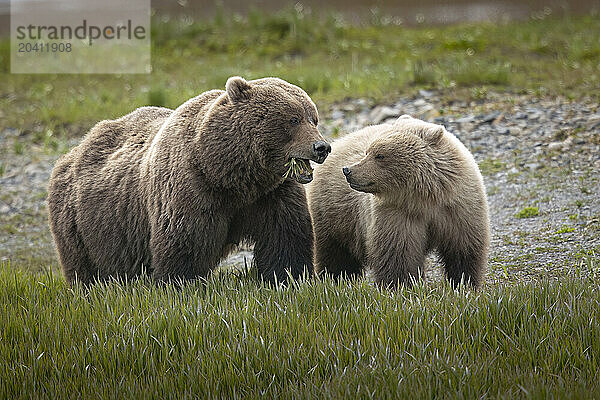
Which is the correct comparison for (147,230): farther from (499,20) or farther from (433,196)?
(499,20)

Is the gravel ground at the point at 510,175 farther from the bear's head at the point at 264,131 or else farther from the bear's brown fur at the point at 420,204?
the bear's head at the point at 264,131

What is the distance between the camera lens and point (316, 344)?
4.14m

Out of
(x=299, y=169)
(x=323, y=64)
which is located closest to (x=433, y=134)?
(x=299, y=169)

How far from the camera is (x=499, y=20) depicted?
1828 centimetres

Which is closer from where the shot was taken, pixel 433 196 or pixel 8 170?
pixel 433 196

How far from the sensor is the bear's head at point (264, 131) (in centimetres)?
518

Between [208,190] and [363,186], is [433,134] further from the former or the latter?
[208,190]

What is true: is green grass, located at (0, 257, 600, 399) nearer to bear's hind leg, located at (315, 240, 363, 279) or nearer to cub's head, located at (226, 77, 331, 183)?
cub's head, located at (226, 77, 331, 183)

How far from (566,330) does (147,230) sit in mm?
3243

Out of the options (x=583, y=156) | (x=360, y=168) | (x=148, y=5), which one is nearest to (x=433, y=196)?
(x=360, y=168)

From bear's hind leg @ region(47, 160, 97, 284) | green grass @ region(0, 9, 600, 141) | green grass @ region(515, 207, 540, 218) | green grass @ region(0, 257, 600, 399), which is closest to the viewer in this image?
green grass @ region(0, 257, 600, 399)

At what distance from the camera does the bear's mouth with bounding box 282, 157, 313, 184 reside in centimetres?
511

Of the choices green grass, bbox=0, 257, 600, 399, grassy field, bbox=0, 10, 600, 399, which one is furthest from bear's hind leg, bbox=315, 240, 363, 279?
green grass, bbox=0, 257, 600, 399

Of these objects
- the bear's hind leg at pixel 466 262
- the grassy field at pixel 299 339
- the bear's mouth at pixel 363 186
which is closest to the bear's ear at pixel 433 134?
the bear's mouth at pixel 363 186
